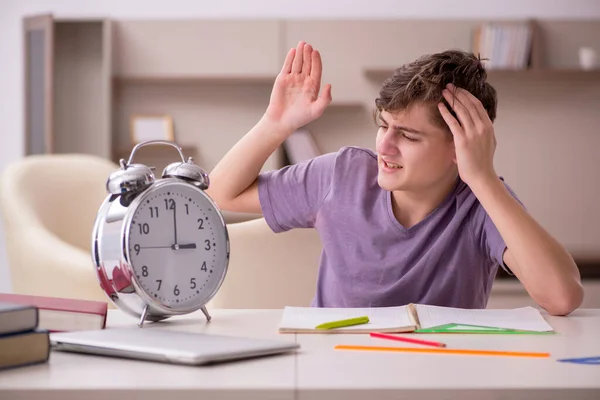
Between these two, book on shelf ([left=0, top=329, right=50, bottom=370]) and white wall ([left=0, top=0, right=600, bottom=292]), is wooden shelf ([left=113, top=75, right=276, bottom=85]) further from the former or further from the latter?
book on shelf ([left=0, top=329, right=50, bottom=370])

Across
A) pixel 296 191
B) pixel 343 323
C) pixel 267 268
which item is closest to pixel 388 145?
pixel 296 191

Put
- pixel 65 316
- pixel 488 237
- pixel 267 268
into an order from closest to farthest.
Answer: pixel 65 316, pixel 488 237, pixel 267 268

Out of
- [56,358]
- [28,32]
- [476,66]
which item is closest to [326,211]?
[476,66]

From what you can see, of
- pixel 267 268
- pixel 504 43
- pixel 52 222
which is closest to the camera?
pixel 267 268

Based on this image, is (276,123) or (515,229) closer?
(515,229)

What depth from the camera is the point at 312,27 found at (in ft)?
15.1

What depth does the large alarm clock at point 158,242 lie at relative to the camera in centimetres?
128

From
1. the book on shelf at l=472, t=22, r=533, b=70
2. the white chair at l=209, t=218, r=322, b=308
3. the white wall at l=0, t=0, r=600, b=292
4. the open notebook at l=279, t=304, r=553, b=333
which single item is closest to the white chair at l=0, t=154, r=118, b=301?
the white chair at l=209, t=218, r=322, b=308

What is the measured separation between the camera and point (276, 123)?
1816mm

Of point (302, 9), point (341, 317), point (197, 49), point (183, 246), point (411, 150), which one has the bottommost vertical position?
point (341, 317)

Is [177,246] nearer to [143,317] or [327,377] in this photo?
[143,317]

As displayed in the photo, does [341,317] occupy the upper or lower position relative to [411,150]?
lower

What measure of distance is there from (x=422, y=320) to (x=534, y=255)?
28 centimetres

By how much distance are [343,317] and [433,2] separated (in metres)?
3.66
